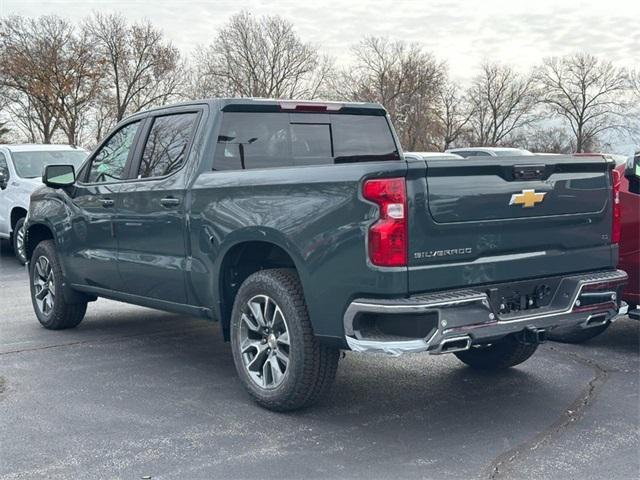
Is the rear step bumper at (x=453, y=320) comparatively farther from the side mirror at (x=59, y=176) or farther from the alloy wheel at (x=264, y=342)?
the side mirror at (x=59, y=176)

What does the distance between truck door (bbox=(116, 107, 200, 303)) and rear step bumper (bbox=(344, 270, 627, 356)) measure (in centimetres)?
175

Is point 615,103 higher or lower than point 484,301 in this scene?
higher

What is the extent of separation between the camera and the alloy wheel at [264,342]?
4.70 meters

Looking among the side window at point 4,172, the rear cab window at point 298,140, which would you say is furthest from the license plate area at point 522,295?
the side window at point 4,172

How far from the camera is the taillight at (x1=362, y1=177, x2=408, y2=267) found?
3967mm

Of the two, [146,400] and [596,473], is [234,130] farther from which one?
[596,473]

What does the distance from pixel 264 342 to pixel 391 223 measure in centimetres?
130

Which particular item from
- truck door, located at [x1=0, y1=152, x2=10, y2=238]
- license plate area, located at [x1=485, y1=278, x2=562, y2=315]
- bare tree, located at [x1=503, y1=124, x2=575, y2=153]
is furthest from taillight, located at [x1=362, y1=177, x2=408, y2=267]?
bare tree, located at [x1=503, y1=124, x2=575, y2=153]

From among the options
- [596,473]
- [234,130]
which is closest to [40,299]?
[234,130]

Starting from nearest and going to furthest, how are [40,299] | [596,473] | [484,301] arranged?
[596,473] → [484,301] → [40,299]

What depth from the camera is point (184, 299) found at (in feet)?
17.8

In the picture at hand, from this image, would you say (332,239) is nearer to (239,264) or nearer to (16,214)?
(239,264)

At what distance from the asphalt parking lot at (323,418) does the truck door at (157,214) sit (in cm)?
69

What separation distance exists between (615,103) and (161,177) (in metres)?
66.4
